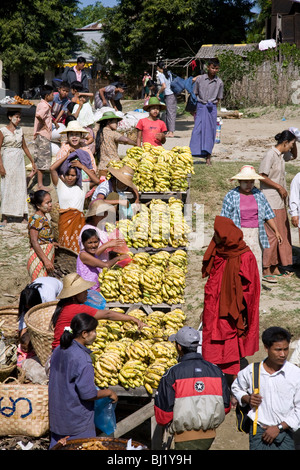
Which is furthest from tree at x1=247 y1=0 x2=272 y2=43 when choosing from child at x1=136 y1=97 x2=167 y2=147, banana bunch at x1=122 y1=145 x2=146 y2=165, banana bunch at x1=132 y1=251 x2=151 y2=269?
banana bunch at x1=132 y1=251 x2=151 y2=269

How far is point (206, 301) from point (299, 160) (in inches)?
312

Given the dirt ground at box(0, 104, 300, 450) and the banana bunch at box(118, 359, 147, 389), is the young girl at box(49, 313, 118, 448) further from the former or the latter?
the dirt ground at box(0, 104, 300, 450)

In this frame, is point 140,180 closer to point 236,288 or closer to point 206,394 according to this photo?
point 236,288

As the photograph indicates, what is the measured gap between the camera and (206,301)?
552 cm

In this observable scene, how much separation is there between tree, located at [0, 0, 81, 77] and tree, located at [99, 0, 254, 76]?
5.22 meters

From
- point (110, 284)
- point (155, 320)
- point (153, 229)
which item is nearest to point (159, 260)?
point (153, 229)

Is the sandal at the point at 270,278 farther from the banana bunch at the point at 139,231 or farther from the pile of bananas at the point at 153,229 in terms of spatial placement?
the banana bunch at the point at 139,231

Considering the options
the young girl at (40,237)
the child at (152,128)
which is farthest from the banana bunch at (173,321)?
the child at (152,128)

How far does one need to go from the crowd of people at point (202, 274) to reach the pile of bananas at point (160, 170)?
1.09 feet

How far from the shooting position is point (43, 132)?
11.0 metres

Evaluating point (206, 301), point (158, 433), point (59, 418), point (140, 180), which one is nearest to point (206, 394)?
point (158, 433)

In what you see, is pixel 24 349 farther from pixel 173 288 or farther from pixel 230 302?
pixel 230 302

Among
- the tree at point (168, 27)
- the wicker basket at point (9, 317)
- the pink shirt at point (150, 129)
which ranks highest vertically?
the tree at point (168, 27)

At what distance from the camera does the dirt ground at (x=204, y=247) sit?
556 cm
